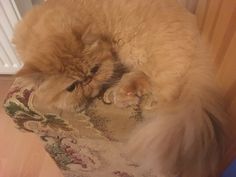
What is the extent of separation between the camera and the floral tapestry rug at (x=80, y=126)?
84 cm

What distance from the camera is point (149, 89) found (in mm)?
899

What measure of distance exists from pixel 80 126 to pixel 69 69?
0.16 m

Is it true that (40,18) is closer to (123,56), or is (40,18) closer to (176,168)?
(123,56)

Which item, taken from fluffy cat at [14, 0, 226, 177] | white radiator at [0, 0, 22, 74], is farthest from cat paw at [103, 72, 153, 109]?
white radiator at [0, 0, 22, 74]

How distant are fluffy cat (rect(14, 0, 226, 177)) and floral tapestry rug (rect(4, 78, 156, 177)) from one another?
0.03 meters

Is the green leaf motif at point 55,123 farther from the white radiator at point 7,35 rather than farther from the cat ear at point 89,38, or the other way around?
the white radiator at point 7,35

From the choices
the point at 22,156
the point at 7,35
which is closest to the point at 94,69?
the point at 7,35

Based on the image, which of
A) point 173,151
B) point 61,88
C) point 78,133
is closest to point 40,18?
point 61,88

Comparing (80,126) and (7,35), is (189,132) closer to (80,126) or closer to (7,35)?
(80,126)

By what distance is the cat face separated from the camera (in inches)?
30.5

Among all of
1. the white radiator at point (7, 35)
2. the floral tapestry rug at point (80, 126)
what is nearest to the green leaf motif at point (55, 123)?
the floral tapestry rug at point (80, 126)

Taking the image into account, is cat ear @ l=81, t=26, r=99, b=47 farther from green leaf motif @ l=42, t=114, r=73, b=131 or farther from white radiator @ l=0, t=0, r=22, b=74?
white radiator @ l=0, t=0, r=22, b=74

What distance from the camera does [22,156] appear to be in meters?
1.41

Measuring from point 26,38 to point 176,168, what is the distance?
0.52 m
